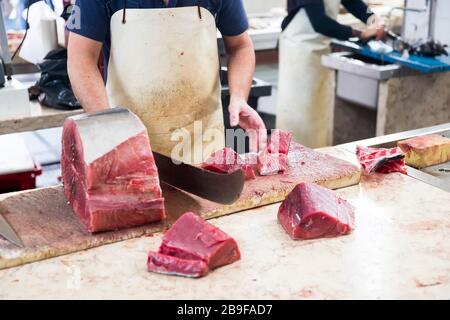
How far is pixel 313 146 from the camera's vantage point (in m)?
5.93

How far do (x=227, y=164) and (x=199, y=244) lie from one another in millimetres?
576

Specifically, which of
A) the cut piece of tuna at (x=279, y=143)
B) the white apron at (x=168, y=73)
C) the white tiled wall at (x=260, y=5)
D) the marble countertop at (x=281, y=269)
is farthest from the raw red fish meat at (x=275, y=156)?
the white tiled wall at (x=260, y=5)

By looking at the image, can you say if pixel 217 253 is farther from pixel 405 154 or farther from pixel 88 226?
pixel 405 154

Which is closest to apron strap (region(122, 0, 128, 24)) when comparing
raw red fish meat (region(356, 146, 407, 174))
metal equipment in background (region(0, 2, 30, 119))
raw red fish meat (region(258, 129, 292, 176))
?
raw red fish meat (region(258, 129, 292, 176))

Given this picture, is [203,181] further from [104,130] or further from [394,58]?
[394,58]

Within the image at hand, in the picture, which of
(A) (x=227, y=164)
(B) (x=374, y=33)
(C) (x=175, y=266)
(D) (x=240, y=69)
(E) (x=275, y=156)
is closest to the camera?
(C) (x=175, y=266)

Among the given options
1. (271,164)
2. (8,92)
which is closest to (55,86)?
(8,92)

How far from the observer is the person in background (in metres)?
5.59

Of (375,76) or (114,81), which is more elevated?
(114,81)

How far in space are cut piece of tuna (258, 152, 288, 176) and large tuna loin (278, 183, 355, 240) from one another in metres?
0.32

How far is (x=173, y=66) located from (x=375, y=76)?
231 cm

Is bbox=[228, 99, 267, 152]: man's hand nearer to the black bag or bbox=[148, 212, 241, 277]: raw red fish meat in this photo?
bbox=[148, 212, 241, 277]: raw red fish meat

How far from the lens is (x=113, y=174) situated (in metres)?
2.05
